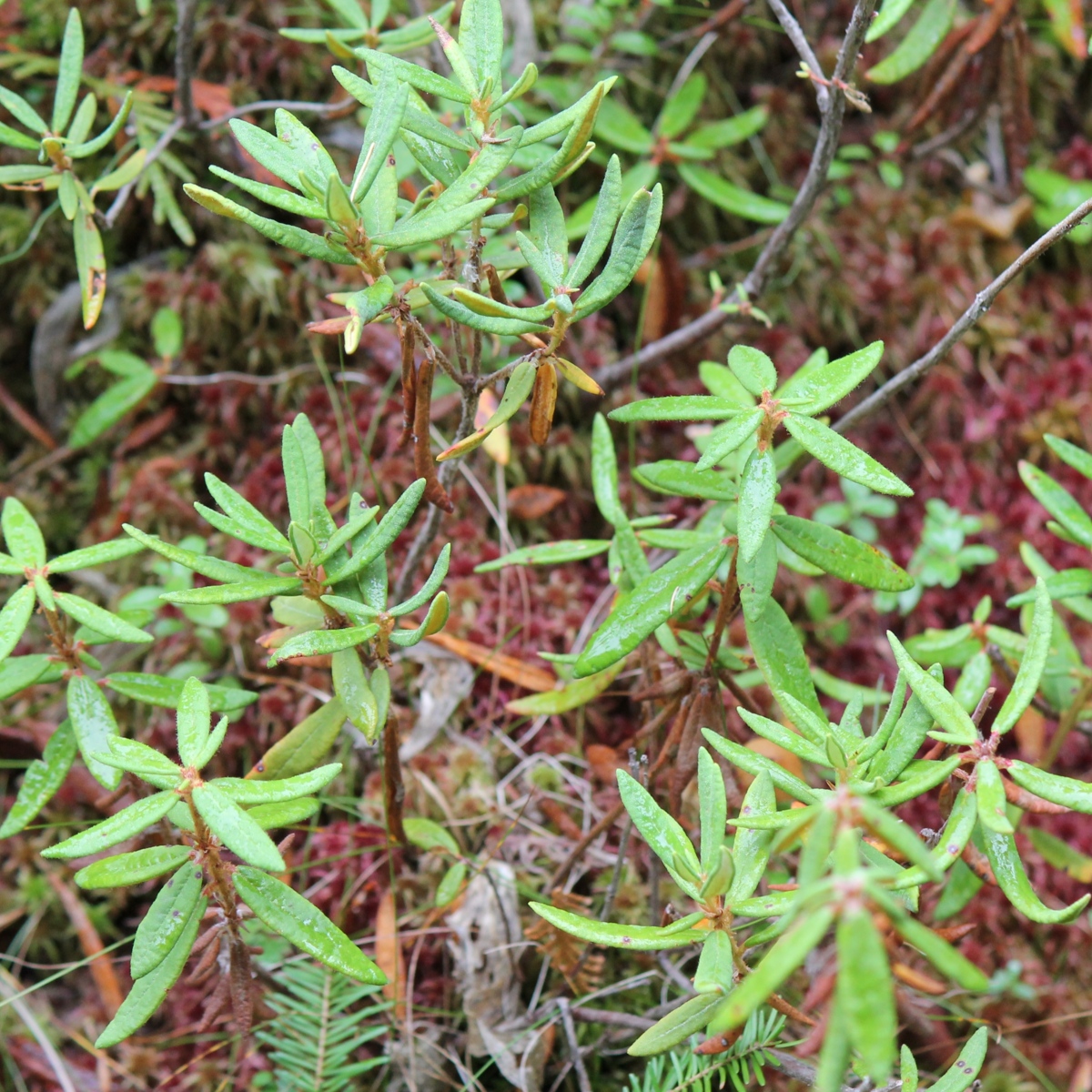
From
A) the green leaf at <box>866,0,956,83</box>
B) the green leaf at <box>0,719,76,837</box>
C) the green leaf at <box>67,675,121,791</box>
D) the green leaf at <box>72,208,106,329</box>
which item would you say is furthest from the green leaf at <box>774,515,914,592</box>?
the green leaf at <box>866,0,956,83</box>

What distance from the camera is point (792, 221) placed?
2.22 metres

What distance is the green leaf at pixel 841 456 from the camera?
Answer: 1.32 meters

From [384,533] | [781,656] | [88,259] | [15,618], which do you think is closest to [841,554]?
[781,656]

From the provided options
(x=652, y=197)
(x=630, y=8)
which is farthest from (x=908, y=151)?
(x=652, y=197)

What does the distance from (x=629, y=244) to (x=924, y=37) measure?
1.71 metres

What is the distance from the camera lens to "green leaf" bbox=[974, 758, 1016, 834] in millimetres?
1202

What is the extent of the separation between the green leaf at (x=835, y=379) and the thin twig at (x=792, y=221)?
74 centimetres

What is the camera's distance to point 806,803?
1.40 m

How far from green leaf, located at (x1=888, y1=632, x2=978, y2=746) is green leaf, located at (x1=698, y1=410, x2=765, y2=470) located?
34 centimetres

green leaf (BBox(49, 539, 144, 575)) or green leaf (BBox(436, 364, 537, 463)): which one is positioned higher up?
green leaf (BBox(436, 364, 537, 463))

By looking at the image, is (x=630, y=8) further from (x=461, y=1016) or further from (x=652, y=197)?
(x=461, y=1016)

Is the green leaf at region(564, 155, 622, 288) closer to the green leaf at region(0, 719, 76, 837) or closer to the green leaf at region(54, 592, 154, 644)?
the green leaf at region(54, 592, 154, 644)

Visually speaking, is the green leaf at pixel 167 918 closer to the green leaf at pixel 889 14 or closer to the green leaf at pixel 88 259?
the green leaf at pixel 88 259

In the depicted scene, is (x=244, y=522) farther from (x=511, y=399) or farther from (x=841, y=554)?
(x=841, y=554)
